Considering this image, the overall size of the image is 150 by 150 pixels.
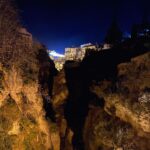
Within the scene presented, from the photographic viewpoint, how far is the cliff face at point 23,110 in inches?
932

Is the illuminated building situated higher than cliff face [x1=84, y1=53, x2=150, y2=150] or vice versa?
the illuminated building

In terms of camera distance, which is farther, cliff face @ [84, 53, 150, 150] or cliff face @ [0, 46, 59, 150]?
cliff face @ [84, 53, 150, 150]

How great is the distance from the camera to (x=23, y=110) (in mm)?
25141

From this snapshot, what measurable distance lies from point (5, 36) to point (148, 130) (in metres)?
13.2

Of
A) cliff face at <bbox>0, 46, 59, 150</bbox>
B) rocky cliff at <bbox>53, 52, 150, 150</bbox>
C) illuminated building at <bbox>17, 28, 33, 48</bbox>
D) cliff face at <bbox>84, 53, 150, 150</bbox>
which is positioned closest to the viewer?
cliff face at <bbox>0, 46, 59, 150</bbox>

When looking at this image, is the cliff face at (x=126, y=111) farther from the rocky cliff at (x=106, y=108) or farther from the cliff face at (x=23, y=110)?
the cliff face at (x=23, y=110)

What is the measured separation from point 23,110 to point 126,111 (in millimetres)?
8376

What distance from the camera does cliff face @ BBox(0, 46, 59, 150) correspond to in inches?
932

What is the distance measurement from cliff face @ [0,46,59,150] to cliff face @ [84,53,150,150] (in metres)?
4.90

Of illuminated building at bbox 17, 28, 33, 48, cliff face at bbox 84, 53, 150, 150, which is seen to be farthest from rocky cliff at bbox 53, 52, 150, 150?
illuminated building at bbox 17, 28, 33, 48

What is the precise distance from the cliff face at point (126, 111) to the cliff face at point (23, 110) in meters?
4.90

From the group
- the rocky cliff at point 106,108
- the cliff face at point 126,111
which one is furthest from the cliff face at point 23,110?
the cliff face at point 126,111

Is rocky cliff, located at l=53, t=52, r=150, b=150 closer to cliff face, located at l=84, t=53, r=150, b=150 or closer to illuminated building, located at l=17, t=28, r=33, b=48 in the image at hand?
cliff face, located at l=84, t=53, r=150, b=150

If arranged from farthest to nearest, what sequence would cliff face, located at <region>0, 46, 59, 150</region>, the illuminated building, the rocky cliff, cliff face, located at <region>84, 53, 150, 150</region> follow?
the illuminated building
the rocky cliff
cliff face, located at <region>84, 53, 150, 150</region>
cliff face, located at <region>0, 46, 59, 150</region>
